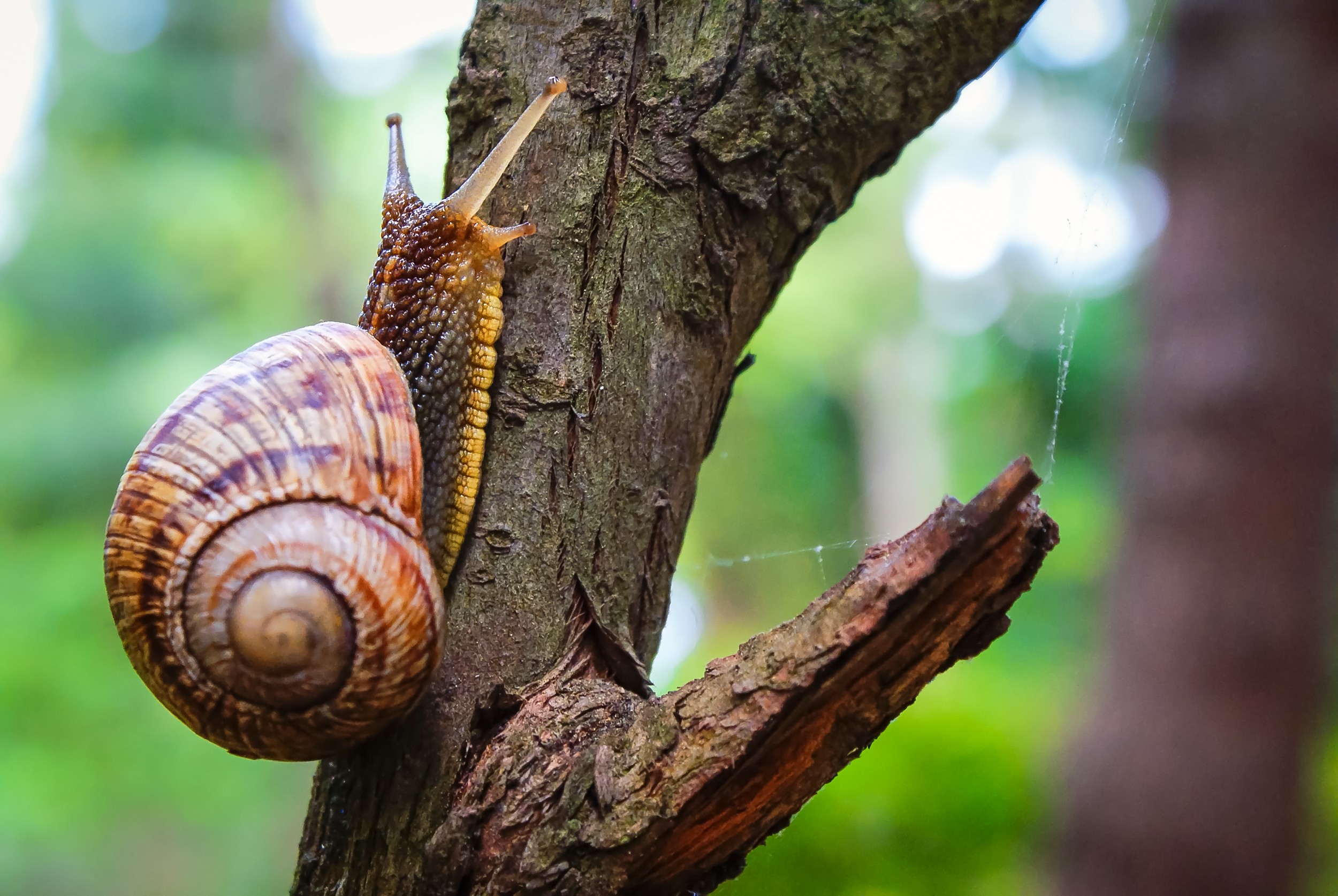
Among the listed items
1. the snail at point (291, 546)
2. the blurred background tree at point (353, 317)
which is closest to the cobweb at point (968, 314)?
the blurred background tree at point (353, 317)

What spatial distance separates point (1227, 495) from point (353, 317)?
529 centimetres

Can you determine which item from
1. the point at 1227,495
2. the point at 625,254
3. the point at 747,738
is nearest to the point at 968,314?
the point at 1227,495

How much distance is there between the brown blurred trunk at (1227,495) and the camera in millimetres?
2508

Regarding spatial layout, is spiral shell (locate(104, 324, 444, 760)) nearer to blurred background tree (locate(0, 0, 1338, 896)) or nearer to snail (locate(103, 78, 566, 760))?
snail (locate(103, 78, 566, 760))

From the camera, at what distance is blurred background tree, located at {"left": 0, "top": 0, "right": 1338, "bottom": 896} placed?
9.91 ft

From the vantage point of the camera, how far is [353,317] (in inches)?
246

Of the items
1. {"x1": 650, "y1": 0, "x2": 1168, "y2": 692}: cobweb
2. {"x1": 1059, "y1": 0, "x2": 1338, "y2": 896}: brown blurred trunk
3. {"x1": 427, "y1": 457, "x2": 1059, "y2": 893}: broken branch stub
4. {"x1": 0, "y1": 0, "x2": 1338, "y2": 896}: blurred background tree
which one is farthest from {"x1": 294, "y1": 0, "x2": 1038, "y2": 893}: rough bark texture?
{"x1": 1059, "y1": 0, "x2": 1338, "y2": 896}: brown blurred trunk

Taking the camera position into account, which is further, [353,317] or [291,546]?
[353,317]

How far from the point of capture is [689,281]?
1.48 m

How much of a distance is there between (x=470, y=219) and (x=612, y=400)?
431 mm

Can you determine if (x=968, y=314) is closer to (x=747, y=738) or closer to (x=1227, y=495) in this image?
(x=1227, y=495)

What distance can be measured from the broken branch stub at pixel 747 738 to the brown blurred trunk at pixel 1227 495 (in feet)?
5.89

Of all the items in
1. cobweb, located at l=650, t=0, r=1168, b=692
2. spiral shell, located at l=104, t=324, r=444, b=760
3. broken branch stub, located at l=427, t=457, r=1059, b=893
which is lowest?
broken branch stub, located at l=427, t=457, r=1059, b=893

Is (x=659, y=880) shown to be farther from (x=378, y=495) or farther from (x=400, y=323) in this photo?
(x=400, y=323)
